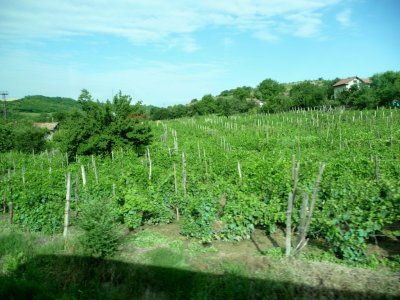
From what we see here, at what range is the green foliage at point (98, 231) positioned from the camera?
6.72 m

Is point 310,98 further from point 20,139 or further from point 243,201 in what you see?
point 243,201

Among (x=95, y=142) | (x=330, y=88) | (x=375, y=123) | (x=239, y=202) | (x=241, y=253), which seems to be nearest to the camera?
(x=241, y=253)

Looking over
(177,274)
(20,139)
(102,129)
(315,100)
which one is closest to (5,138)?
(20,139)

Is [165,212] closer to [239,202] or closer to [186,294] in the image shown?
[239,202]

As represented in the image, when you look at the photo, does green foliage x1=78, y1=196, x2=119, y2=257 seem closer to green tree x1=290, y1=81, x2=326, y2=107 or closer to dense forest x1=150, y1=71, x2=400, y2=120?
dense forest x1=150, y1=71, x2=400, y2=120

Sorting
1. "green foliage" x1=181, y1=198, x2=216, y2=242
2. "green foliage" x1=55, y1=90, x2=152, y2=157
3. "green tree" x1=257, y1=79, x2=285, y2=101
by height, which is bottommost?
"green foliage" x1=181, y1=198, x2=216, y2=242

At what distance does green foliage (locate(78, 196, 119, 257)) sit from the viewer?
22.1ft

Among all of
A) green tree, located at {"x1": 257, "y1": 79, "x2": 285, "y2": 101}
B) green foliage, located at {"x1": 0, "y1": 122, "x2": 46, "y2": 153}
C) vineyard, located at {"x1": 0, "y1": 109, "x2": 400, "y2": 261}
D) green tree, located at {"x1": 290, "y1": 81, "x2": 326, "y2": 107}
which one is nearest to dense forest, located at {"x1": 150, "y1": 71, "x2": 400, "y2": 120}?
green tree, located at {"x1": 290, "y1": 81, "x2": 326, "y2": 107}

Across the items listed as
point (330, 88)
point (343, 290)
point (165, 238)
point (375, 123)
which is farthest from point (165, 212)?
point (330, 88)

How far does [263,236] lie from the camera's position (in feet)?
26.4

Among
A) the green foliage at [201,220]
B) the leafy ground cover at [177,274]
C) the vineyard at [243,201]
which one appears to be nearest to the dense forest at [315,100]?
the vineyard at [243,201]

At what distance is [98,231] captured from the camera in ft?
22.4

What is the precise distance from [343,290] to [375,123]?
26269 millimetres

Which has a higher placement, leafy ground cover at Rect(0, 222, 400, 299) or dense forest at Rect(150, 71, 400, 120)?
dense forest at Rect(150, 71, 400, 120)
